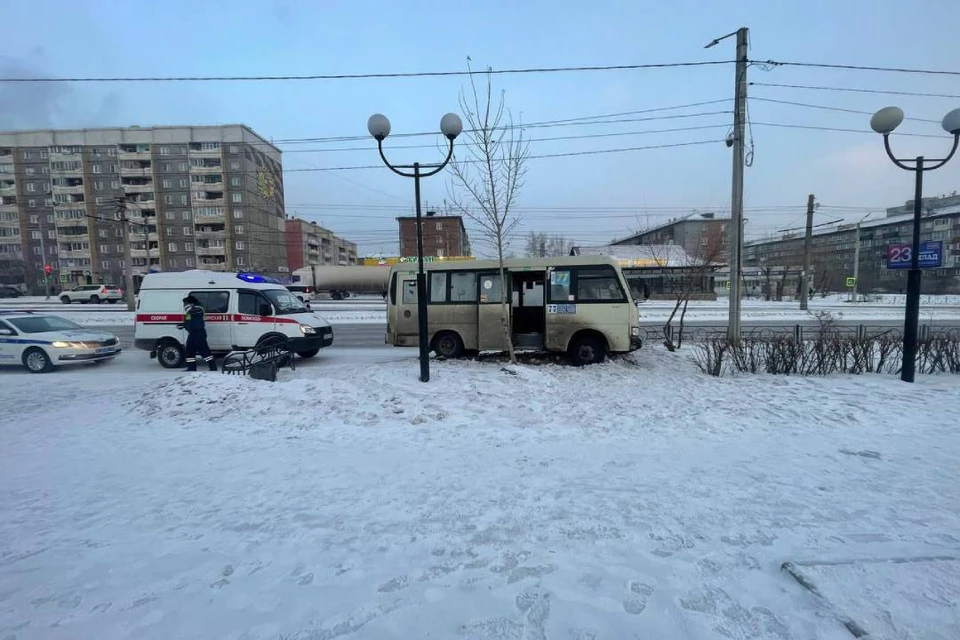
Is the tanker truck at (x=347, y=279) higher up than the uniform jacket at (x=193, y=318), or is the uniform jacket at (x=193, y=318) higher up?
the tanker truck at (x=347, y=279)

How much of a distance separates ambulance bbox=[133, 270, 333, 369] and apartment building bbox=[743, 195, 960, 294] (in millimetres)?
51199

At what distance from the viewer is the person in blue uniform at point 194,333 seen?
9.22 metres

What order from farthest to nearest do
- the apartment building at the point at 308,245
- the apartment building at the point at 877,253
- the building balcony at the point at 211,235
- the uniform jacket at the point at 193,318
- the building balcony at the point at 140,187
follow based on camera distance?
the apartment building at the point at 308,245, the building balcony at the point at 211,235, the building balcony at the point at 140,187, the apartment building at the point at 877,253, the uniform jacket at the point at 193,318

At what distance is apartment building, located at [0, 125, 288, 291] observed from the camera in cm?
Answer: 6253

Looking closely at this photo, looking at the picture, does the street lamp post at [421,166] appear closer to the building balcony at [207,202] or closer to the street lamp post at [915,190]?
the street lamp post at [915,190]

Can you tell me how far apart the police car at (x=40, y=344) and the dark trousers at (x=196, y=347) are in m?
3.23

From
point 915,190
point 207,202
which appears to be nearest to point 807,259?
point 915,190

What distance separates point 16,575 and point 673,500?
4693mm

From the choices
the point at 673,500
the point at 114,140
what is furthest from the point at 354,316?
the point at 114,140

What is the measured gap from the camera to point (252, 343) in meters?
10.3

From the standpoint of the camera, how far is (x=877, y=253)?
66.2m

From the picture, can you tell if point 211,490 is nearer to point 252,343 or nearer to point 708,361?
point 252,343

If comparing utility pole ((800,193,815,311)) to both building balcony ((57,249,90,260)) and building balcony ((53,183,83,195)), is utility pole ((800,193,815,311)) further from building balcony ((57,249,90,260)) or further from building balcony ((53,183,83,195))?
building balcony ((53,183,83,195))

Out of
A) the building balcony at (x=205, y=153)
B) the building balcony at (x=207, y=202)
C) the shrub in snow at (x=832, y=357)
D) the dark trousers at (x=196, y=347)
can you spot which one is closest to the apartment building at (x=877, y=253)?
the shrub in snow at (x=832, y=357)
